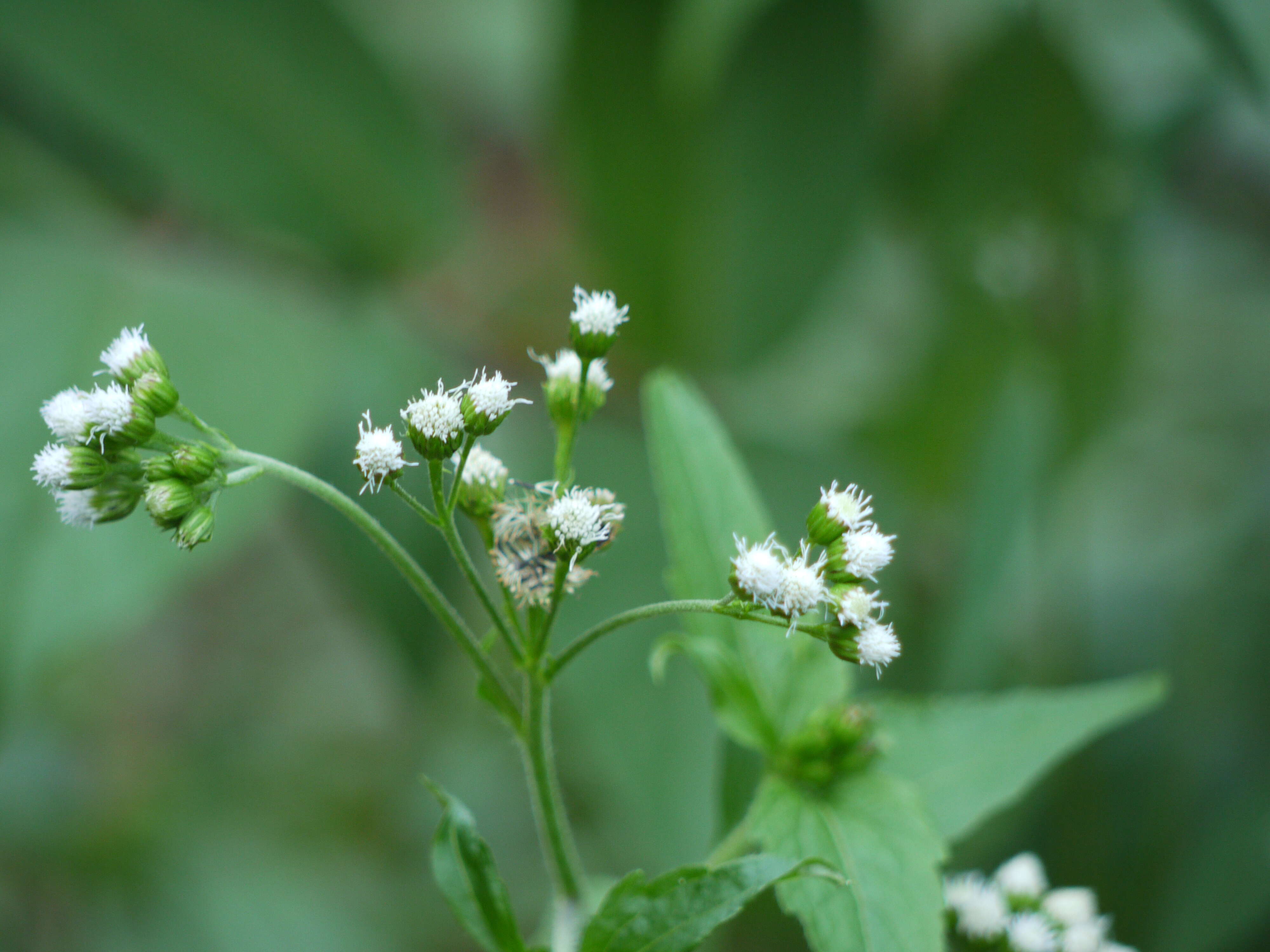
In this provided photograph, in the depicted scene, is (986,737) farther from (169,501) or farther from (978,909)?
(169,501)

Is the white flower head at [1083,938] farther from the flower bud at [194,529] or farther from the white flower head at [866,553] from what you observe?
the flower bud at [194,529]

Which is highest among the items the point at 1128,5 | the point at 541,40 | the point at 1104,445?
the point at 541,40

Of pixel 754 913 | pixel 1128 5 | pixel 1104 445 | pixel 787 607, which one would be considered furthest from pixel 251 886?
pixel 1128 5

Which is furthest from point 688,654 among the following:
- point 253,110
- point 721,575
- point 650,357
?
point 253,110

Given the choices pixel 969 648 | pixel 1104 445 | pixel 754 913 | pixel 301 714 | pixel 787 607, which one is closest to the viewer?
pixel 787 607

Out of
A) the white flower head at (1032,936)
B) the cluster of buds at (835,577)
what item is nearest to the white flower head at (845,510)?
the cluster of buds at (835,577)

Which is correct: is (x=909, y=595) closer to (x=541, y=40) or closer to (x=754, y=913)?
(x=754, y=913)
